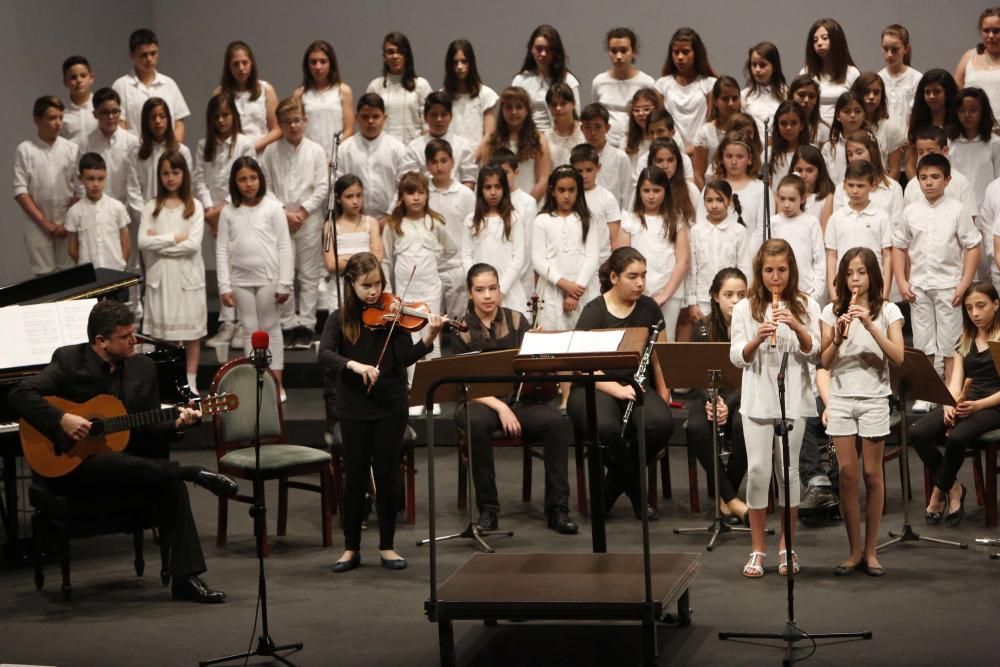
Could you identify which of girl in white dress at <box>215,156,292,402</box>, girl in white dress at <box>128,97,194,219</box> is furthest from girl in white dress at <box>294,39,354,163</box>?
girl in white dress at <box>215,156,292,402</box>

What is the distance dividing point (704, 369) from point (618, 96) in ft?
11.7

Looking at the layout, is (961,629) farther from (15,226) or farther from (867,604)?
(15,226)

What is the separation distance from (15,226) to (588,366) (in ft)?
21.8

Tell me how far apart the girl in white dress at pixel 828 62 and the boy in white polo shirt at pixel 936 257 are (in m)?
1.29

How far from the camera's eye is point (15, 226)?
10422 mm

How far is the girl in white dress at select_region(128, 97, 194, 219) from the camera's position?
366 inches

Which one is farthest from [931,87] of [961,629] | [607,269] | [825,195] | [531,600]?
[531,600]

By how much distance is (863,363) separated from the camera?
593 cm

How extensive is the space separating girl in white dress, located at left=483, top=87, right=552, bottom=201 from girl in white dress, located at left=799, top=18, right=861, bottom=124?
6.25ft

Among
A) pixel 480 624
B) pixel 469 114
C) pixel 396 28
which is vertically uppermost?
pixel 396 28

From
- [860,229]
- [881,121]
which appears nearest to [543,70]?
[881,121]

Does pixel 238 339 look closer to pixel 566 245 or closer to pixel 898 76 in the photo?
pixel 566 245

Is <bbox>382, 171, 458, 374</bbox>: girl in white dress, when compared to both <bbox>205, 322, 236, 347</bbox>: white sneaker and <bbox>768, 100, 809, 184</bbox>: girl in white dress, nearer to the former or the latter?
<bbox>205, 322, 236, 347</bbox>: white sneaker

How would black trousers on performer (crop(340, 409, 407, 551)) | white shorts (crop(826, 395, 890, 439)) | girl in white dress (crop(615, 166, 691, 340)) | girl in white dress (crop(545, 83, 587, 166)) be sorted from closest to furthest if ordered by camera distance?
1. white shorts (crop(826, 395, 890, 439))
2. black trousers on performer (crop(340, 409, 407, 551))
3. girl in white dress (crop(615, 166, 691, 340))
4. girl in white dress (crop(545, 83, 587, 166))
